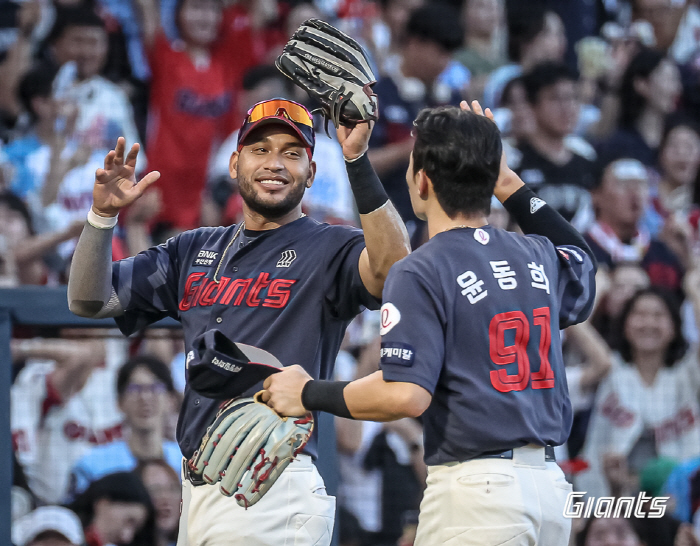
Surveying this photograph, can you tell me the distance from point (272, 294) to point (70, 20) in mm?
3493

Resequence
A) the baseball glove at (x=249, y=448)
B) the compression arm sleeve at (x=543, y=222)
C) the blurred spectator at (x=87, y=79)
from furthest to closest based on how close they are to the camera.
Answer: the blurred spectator at (x=87, y=79), the compression arm sleeve at (x=543, y=222), the baseball glove at (x=249, y=448)

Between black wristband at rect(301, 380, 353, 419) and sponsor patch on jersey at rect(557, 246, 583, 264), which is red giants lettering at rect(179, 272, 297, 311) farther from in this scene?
sponsor patch on jersey at rect(557, 246, 583, 264)

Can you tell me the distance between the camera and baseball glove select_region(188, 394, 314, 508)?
226cm

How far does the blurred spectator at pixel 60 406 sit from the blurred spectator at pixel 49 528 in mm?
63

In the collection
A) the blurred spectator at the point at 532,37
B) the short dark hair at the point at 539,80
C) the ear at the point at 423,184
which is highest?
the blurred spectator at the point at 532,37

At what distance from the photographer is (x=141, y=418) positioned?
402 cm

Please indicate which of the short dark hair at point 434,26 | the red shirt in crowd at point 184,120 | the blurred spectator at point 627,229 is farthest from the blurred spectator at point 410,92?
the blurred spectator at point 627,229

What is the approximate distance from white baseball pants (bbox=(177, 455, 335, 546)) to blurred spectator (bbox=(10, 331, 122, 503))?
60.8 inches

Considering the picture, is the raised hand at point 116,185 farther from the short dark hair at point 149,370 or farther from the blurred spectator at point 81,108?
the blurred spectator at point 81,108

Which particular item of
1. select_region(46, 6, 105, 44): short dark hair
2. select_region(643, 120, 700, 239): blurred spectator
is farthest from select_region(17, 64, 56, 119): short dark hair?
select_region(643, 120, 700, 239): blurred spectator

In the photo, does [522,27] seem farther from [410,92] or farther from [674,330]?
[674,330]

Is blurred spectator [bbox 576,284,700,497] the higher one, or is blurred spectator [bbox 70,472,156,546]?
blurred spectator [bbox 576,284,700,497]

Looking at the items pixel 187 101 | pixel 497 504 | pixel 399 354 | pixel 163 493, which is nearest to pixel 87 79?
pixel 187 101

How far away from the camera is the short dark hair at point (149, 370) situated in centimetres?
404
